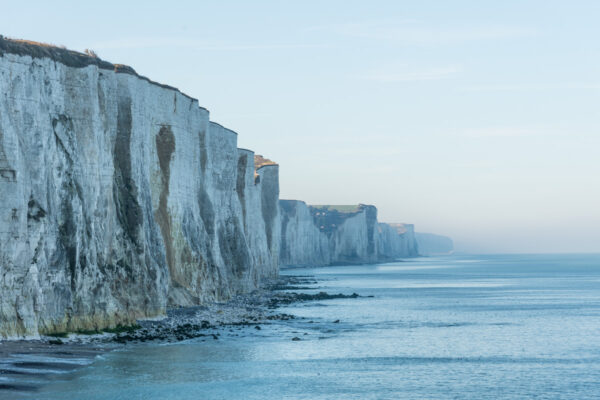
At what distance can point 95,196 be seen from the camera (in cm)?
3550

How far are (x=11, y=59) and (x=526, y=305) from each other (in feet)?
147

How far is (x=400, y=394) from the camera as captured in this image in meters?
26.0

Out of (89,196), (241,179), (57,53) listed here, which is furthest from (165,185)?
(241,179)

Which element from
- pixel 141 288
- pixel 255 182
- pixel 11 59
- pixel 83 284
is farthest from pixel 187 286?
pixel 255 182

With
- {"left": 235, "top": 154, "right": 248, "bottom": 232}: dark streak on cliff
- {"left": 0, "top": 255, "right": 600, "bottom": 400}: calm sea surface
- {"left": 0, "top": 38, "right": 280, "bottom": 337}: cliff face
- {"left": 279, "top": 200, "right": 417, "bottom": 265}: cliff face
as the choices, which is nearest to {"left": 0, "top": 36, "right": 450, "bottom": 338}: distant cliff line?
{"left": 0, "top": 38, "right": 280, "bottom": 337}: cliff face

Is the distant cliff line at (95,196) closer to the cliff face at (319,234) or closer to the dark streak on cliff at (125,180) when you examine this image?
the dark streak on cliff at (125,180)

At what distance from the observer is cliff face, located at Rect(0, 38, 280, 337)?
2998 centimetres

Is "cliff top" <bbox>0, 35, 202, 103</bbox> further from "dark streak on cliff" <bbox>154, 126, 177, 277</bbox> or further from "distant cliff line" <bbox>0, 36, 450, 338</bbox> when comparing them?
"dark streak on cliff" <bbox>154, 126, 177, 277</bbox>

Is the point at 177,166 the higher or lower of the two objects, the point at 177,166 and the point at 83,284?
the higher

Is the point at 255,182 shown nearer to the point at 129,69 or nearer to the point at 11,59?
the point at 129,69

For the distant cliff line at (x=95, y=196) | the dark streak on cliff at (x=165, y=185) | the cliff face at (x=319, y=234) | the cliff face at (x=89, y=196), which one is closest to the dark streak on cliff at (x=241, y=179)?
the distant cliff line at (x=95, y=196)

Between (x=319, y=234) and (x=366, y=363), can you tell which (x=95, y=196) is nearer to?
(x=366, y=363)

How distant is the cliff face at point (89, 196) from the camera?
30.0 metres

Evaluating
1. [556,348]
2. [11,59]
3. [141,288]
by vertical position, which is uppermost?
[11,59]
